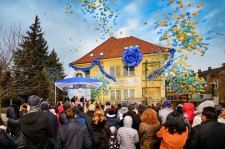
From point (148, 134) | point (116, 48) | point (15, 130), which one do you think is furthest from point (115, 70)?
point (15, 130)

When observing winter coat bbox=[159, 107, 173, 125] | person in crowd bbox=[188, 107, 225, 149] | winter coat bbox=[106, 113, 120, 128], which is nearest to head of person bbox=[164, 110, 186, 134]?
person in crowd bbox=[188, 107, 225, 149]

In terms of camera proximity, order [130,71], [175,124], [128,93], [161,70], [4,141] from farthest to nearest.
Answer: [130,71] → [128,93] → [161,70] → [175,124] → [4,141]

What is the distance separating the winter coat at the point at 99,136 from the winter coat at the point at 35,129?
1434mm

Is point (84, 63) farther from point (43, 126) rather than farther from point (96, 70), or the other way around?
point (43, 126)

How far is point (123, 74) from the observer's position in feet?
126

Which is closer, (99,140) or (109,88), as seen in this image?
(99,140)

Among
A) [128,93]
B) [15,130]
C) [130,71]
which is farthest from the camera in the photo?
[130,71]

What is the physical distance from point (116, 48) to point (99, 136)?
35.3 m

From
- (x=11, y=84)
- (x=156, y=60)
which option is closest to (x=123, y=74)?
(x=156, y=60)

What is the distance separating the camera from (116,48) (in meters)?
41.4

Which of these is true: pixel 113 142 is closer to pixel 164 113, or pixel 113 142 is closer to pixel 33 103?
pixel 164 113

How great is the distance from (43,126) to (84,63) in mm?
37836

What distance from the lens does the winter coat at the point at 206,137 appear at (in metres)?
4.70

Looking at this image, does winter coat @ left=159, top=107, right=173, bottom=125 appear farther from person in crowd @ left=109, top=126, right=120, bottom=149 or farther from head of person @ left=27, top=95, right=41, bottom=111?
head of person @ left=27, top=95, right=41, bottom=111
